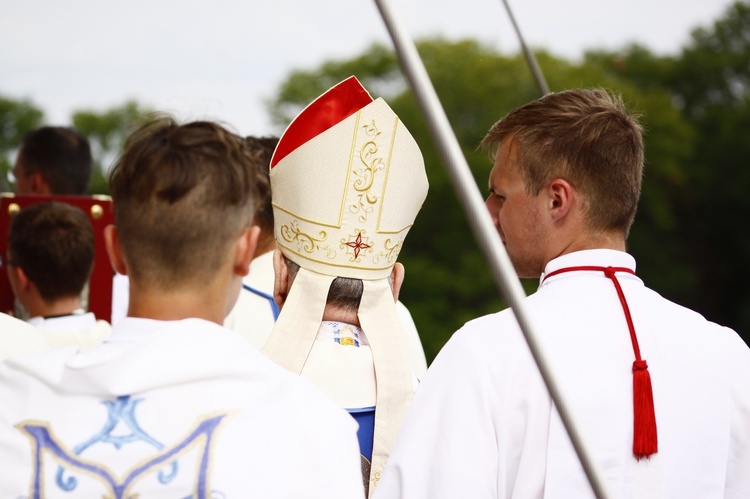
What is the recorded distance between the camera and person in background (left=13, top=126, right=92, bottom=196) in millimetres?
5238

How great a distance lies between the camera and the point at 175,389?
2029 mm

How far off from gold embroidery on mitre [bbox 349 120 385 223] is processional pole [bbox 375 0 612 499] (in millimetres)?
1296

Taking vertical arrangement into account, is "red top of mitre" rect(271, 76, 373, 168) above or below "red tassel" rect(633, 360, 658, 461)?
above

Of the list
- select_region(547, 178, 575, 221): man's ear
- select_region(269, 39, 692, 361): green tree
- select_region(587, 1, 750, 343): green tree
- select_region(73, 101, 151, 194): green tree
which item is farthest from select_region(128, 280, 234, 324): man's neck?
select_region(73, 101, 151, 194): green tree

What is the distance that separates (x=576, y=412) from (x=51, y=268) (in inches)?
97.6

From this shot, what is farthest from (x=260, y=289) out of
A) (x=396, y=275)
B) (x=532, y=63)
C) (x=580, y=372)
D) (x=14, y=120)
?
(x=14, y=120)

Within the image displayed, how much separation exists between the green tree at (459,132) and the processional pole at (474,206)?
2805 centimetres

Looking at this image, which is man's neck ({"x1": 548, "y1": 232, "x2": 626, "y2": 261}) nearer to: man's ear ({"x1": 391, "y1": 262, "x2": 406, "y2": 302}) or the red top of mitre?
man's ear ({"x1": 391, "y1": 262, "x2": 406, "y2": 302})

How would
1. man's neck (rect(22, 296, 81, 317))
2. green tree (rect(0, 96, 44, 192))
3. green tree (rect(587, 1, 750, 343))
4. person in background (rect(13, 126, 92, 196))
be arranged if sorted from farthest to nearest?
1. green tree (rect(0, 96, 44, 192))
2. green tree (rect(587, 1, 750, 343))
3. person in background (rect(13, 126, 92, 196))
4. man's neck (rect(22, 296, 81, 317))

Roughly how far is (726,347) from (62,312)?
2609 millimetres

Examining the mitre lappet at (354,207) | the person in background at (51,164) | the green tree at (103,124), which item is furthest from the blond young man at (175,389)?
the green tree at (103,124)

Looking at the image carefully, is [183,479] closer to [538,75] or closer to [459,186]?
[459,186]

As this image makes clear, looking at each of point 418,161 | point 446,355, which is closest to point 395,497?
point 446,355

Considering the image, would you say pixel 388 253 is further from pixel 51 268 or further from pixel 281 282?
pixel 51 268
